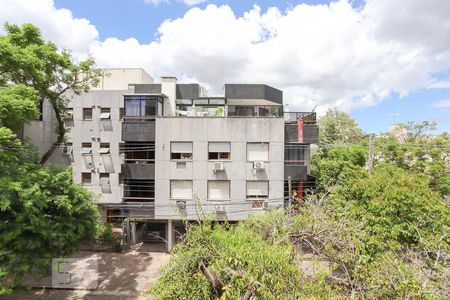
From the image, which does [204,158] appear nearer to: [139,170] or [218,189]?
[218,189]

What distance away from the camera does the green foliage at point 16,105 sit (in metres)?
9.28

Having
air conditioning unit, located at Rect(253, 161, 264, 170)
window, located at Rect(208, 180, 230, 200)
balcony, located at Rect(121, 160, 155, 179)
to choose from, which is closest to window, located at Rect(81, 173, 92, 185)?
balcony, located at Rect(121, 160, 155, 179)

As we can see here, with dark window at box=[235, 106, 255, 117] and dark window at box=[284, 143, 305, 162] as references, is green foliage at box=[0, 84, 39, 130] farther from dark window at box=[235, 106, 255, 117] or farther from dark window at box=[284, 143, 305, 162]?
dark window at box=[284, 143, 305, 162]

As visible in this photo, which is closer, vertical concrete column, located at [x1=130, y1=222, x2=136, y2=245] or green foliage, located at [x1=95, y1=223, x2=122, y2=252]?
green foliage, located at [x1=95, y1=223, x2=122, y2=252]

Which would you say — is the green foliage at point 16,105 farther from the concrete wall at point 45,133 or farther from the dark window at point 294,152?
the dark window at point 294,152

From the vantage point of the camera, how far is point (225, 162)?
53.3ft

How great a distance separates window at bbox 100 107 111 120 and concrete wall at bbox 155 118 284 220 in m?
4.73

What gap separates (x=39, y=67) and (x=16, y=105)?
3.64 m

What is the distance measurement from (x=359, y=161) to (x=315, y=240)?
12641 millimetres

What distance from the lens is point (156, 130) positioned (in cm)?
1625

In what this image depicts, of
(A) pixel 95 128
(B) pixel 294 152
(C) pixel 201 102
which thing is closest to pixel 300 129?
(B) pixel 294 152

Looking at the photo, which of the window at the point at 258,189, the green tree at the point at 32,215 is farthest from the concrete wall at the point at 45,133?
the window at the point at 258,189

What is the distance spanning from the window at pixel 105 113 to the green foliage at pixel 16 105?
7768 mm

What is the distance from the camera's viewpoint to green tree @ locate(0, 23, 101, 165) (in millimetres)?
10397
